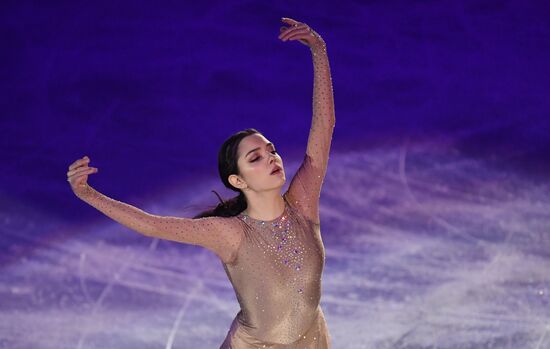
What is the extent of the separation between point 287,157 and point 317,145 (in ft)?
7.37

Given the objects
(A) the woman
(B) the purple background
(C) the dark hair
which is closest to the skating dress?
(A) the woman

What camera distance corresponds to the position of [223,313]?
5.68 meters

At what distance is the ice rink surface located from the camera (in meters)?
5.57

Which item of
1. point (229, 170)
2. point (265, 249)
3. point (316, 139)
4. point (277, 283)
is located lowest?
point (277, 283)

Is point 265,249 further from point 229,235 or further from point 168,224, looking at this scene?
point 168,224

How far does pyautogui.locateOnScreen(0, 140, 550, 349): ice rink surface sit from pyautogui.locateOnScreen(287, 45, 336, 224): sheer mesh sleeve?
1.88 metres

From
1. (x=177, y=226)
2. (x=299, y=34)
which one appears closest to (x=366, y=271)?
(x=299, y=34)

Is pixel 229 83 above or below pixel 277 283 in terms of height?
below

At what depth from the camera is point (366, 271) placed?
19.2 feet

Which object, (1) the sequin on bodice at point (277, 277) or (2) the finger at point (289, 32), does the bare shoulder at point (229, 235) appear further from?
(2) the finger at point (289, 32)

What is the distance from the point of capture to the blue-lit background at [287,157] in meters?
5.65

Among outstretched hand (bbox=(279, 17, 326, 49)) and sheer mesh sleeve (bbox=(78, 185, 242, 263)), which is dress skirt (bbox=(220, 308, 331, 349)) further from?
outstretched hand (bbox=(279, 17, 326, 49))

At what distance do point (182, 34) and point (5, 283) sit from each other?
2065 millimetres

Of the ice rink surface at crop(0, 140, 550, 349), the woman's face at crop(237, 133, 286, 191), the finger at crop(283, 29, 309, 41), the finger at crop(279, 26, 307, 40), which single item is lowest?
the ice rink surface at crop(0, 140, 550, 349)
